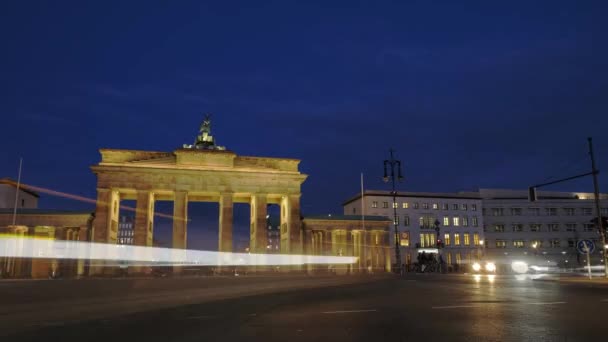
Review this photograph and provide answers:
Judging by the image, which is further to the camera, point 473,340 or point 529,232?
point 529,232

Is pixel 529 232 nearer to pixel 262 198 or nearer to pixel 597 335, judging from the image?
pixel 262 198

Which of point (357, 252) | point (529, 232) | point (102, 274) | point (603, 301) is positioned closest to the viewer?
point (603, 301)

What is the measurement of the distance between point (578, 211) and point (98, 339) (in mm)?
103299

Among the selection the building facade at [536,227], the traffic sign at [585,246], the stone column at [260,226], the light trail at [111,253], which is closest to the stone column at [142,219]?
the light trail at [111,253]

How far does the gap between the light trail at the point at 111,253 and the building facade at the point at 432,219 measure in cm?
2802

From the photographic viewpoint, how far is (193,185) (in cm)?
Answer: 5628

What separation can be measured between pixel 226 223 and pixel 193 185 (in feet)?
20.8

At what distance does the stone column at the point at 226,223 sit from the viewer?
56.5m

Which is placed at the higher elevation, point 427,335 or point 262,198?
point 262,198

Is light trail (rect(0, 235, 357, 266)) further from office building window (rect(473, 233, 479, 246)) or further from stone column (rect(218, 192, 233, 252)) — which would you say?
office building window (rect(473, 233, 479, 246))

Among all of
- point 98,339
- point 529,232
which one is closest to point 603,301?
point 98,339

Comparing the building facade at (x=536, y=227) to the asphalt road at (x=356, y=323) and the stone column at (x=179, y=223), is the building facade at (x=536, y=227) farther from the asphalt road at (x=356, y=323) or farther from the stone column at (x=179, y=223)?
the asphalt road at (x=356, y=323)

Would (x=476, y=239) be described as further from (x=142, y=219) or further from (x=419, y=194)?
(x=142, y=219)

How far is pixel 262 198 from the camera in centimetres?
5859
